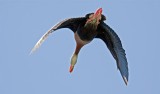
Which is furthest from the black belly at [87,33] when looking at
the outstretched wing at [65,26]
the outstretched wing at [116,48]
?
the outstretched wing at [116,48]

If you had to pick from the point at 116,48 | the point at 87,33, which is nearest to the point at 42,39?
the point at 87,33

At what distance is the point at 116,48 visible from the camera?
2034 cm

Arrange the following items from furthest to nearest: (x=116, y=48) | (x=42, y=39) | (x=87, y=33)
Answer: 1. (x=116, y=48)
2. (x=87, y=33)
3. (x=42, y=39)

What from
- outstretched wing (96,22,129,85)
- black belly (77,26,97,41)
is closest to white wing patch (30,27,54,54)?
black belly (77,26,97,41)

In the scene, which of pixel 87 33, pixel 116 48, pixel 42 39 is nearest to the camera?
pixel 42 39

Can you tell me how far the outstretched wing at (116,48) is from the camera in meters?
20.0

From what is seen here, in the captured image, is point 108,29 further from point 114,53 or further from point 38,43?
point 38,43

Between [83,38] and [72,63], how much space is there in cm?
177

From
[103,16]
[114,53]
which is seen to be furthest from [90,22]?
[114,53]

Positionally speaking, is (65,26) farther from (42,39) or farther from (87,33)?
(42,39)

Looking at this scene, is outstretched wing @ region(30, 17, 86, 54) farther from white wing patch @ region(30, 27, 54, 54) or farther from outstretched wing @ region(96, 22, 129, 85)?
outstretched wing @ region(96, 22, 129, 85)

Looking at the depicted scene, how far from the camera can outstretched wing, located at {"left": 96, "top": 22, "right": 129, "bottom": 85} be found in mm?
19984

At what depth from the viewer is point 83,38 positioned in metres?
19.8

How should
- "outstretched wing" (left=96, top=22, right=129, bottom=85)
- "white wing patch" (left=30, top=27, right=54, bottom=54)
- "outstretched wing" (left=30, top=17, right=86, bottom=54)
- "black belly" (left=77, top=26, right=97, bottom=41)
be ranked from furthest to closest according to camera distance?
"outstretched wing" (left=96, top=22, right=129, bottom=85)
"black belly" (left=77, top=26, right=97, bottom=41)
"outstretched wing" (left=30, top=17, right=86, bottom=54)
"white wing patch" (left=30, top=27, right=54, bottom=54)
